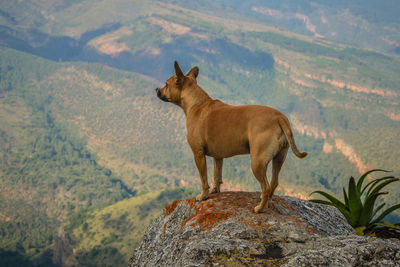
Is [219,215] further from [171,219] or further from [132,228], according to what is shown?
[132,228]

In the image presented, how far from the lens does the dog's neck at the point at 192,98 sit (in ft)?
36.9

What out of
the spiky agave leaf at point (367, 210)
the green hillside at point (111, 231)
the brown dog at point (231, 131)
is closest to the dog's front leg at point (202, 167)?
the brown dog at point (231, 131)

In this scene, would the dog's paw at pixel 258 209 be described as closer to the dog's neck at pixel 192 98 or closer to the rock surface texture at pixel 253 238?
the rock surface texture at pixel 253 238

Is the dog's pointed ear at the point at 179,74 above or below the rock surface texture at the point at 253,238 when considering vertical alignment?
above

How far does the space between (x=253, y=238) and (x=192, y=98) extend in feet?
15.6

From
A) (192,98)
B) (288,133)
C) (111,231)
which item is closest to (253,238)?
(288,133)

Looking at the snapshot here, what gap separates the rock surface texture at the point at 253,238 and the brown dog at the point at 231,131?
652mm

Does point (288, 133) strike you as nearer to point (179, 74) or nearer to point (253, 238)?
point (253, 238)

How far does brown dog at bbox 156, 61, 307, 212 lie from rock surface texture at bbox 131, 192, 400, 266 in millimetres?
652

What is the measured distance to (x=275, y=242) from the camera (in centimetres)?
796

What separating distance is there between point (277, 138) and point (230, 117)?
140cm

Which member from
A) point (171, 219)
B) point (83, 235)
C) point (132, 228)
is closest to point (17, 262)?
point (83, 235)

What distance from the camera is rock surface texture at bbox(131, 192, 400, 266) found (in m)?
6.73

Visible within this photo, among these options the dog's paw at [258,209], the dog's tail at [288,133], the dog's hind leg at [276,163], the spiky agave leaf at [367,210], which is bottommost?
the spiky agave leaf at [367,210]
